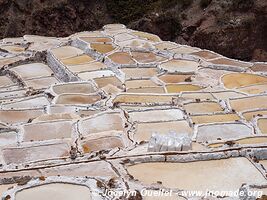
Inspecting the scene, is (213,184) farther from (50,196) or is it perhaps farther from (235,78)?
(235,78)

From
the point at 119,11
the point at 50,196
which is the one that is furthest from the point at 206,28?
the point at 50,196

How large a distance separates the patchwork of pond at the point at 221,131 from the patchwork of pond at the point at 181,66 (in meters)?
4.17

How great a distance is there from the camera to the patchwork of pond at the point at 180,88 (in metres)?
12.9

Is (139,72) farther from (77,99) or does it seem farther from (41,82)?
(41,82)

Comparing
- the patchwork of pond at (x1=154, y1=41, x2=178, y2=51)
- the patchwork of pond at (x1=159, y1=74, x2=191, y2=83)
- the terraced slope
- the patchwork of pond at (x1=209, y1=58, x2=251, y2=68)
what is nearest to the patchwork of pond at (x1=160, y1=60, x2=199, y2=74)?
the terraced slope

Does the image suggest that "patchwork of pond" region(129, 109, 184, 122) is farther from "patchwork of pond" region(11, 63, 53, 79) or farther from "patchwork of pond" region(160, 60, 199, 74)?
"patchwork of pond" region(11, 63, 53, 79)

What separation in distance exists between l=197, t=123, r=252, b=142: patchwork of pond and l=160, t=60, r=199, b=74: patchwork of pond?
417 centimetres

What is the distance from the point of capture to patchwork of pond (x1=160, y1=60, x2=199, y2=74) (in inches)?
570

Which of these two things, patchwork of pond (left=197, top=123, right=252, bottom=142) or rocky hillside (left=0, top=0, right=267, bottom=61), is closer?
patchwork of pond (left=197, top=123, right=252, bottom=142)

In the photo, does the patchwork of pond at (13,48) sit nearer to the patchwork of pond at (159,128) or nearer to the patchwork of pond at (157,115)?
the patchwork of pond at (157,115)

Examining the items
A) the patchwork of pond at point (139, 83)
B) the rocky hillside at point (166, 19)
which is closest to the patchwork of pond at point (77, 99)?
the patchwork of pond at point (139, 83)

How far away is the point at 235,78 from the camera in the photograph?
45.3 ft

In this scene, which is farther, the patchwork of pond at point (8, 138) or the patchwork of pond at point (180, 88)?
the patchwork of pond at point (180, 88)

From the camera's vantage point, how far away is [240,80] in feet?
44.7
